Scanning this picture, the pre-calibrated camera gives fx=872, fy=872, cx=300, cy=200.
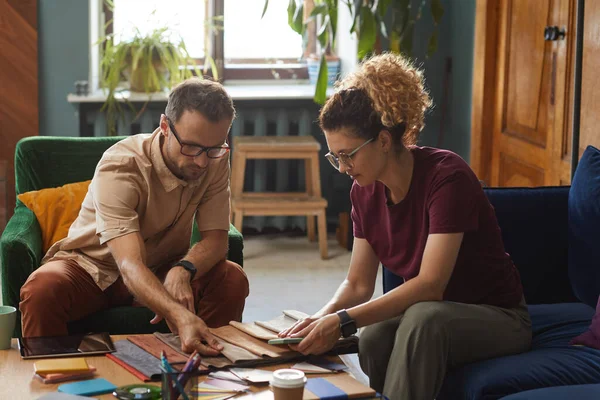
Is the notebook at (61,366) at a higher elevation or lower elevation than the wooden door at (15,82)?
lower

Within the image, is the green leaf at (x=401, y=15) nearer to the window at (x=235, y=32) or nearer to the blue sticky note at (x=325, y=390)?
the window at (x=235, y=32)

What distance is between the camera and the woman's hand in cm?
192

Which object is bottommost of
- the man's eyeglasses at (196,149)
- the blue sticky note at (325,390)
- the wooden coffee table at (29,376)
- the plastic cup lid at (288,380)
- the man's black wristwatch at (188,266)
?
the wooden coffee table at (29,376)

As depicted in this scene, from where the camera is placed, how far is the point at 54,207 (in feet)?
9.36

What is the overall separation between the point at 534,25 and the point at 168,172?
6.60 feet

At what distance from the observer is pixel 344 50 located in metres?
5.23

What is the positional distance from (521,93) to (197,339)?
2480mm

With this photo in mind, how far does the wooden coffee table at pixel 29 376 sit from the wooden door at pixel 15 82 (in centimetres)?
297

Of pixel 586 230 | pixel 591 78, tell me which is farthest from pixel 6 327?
pixel 591 78

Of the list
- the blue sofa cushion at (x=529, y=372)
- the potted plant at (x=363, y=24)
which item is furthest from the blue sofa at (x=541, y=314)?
the potted plant at (x=363, y=24)

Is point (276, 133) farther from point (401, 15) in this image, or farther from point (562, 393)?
point (562, 393)

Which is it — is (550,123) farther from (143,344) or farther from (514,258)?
(143,344)

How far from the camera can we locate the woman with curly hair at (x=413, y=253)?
6.60ft

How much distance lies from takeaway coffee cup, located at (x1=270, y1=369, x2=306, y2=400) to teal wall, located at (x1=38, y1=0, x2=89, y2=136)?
11.8 ft
